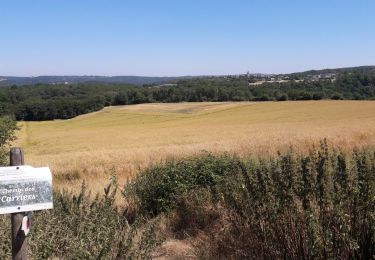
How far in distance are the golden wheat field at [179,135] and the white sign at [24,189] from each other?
507cm

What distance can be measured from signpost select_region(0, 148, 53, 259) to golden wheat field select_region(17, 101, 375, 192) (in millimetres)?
5070

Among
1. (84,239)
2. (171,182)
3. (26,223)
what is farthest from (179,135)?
(26,223)

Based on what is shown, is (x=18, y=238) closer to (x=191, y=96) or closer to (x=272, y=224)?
(x=272, y=224)

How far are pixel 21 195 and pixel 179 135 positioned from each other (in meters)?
40.8

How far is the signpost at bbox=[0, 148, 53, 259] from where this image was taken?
3.22 meters

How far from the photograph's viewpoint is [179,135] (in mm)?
44094

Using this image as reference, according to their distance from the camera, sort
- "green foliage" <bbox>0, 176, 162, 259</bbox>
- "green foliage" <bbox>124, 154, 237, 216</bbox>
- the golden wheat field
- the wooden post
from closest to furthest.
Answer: the wooden post, "green foliage" <bbox>0, 176, 162, 259</bbox>, "green foliage" <bbox>124, 154, 237, 216</bbox>, the golden wheat field

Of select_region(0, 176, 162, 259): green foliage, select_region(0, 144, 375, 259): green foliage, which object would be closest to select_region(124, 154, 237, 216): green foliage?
select_region(0, 144, 375, 259): green foliage

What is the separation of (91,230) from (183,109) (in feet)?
257

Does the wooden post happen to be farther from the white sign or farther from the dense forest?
the dense forest

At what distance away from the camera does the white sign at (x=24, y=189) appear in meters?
3.21

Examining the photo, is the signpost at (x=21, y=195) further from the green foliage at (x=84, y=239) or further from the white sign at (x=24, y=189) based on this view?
the green foliage at (x=84, y=239)

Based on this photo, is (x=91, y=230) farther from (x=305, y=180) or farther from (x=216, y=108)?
(x=216, y=108)

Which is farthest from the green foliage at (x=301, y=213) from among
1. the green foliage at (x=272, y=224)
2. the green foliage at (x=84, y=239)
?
the green foliage at (x=84, y=239)
